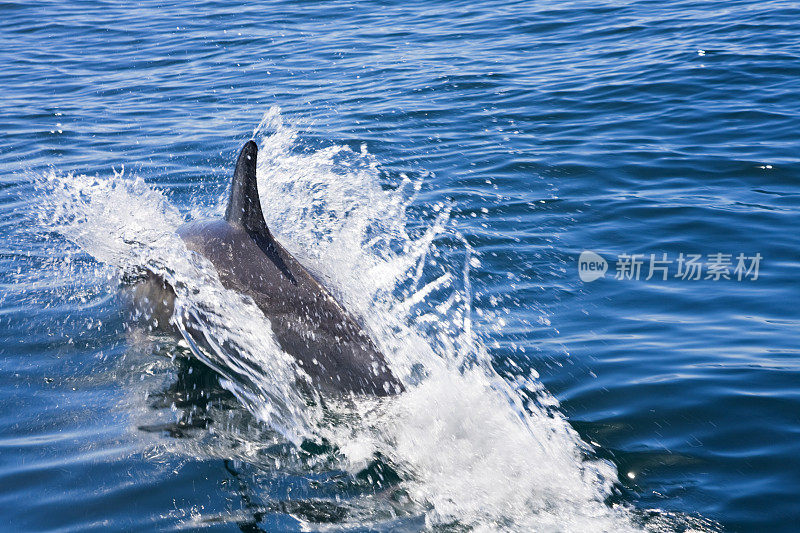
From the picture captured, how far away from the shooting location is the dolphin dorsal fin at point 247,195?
5852mm

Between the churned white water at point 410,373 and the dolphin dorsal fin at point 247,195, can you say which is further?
the dolphin dorsal fin at point 247,195

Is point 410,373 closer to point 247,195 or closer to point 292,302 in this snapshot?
point 292,302

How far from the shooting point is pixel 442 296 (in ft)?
24.5

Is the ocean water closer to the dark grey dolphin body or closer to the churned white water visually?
the churned white water

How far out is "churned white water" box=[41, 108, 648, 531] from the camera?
489 cm

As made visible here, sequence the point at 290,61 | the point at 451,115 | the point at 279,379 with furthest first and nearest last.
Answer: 1. the point at 290,61
2. the point at 451,115
3. the point at 279,379

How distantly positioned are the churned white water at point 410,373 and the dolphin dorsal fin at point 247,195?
1.33 ft

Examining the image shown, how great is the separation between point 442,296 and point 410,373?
66.3 inches

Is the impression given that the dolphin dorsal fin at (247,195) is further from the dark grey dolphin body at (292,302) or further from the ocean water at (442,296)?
the ocean water at (442,296)

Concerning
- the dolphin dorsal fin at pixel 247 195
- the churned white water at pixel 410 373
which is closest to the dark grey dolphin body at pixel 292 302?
the dolphin dorsal fin at pixel 247 195

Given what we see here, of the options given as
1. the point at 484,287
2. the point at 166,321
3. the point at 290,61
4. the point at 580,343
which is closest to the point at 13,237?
the point at 166,321

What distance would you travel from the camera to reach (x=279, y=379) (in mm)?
5754

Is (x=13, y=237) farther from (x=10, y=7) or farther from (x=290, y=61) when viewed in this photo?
(x=10, y=7)

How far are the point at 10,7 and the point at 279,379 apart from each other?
2065cm
